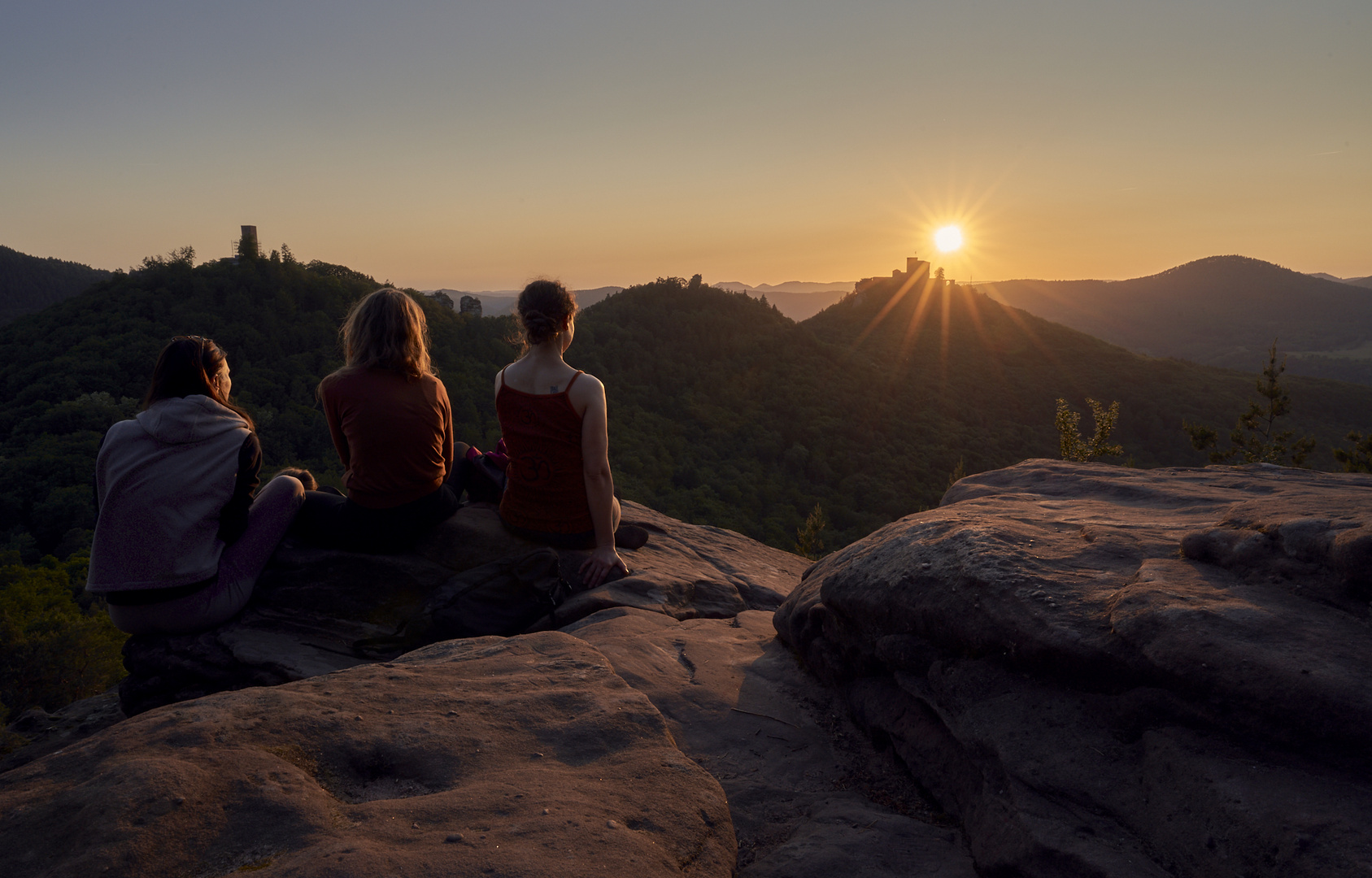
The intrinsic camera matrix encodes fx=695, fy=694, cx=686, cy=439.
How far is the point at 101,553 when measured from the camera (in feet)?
10.1

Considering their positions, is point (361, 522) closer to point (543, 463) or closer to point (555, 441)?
point (543, 463)

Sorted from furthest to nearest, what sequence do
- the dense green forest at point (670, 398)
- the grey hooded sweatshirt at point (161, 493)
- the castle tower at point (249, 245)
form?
the castle tower at point (249, 245) → the dense green forest at point (670, 398) → the grey hooded sweatshirt at point (161, 493)

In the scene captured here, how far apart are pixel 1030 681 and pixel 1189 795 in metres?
0.52

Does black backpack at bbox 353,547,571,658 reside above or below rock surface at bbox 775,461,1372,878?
below

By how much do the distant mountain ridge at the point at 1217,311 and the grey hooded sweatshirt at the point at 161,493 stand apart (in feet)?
322

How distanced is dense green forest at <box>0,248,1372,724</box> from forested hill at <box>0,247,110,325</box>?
43138 mm

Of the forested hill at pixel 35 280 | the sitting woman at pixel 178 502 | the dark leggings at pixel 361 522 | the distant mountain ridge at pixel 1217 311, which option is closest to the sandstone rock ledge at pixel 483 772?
the sitting woman at pixel 178 502

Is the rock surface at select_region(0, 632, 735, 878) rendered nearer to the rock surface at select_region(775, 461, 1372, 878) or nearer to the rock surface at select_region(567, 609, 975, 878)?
the rock surface at select_region(567, 609, 975, 878)

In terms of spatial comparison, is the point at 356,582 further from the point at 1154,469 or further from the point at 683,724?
the point at 1154,469

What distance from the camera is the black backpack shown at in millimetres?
3506

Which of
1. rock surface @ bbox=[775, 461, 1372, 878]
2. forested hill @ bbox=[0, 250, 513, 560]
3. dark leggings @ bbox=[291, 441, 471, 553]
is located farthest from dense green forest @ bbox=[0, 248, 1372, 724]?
dark leggings @ bbox=[291, 441, 471, 553]

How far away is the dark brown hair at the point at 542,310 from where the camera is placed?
12.7ft

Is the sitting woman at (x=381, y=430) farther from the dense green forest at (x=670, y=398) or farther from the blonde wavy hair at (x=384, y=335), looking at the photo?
the dense green forest at (x=670, y=398)

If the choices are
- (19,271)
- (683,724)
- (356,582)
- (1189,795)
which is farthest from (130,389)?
(19,271)
